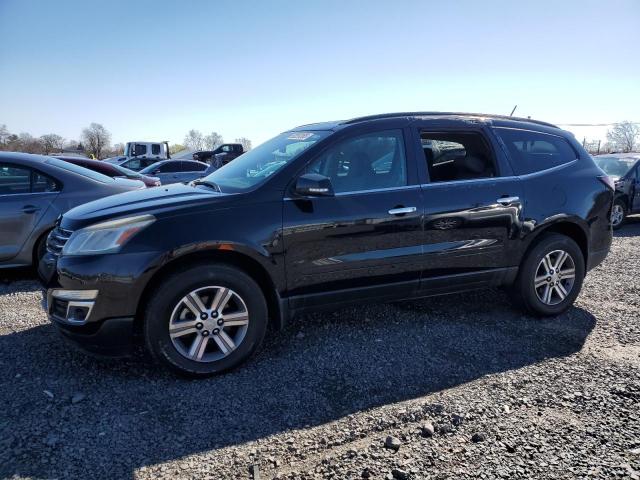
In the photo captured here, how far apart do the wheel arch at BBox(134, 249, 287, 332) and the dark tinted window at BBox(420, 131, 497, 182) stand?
1.65 metres

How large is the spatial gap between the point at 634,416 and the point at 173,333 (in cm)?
288

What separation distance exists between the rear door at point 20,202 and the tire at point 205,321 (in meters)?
3.13

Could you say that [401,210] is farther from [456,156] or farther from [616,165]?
[616,165]

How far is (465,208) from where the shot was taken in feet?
12.7

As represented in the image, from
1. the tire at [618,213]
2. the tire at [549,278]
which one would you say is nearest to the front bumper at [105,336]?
the tire at [549,278]

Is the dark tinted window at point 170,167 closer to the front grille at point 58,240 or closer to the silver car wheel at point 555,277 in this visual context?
the front grille at point 58,240

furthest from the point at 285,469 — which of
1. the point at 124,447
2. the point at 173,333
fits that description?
the point at 173,333

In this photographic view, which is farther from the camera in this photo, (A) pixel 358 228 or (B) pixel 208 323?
(A) pixel 358 228

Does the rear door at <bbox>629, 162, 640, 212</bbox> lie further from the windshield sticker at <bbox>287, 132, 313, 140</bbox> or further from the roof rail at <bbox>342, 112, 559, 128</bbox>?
the windshield sticker at <bbox>287, 132, 313, 140</bbox>

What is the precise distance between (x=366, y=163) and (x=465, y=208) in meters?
0.92

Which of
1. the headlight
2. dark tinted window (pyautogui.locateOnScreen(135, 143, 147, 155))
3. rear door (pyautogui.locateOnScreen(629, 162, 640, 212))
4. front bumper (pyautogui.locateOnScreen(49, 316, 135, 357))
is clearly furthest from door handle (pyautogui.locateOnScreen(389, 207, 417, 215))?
dark tinted window (pyautogui.locateOnScreen(135, 143, 147, 155))

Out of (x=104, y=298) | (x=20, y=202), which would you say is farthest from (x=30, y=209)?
(x=104, y=298)

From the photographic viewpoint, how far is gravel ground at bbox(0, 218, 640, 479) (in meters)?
2.36

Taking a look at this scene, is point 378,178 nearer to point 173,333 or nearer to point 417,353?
point 417,353
